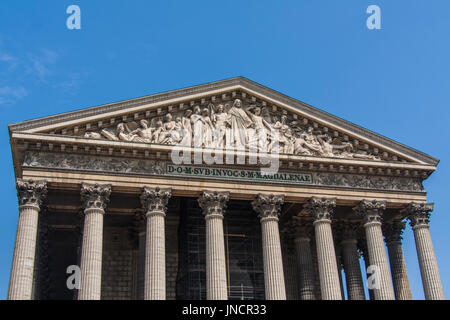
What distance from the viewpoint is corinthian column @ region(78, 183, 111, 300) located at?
2675 cm

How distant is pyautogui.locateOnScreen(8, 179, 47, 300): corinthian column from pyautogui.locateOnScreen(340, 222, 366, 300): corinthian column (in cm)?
1743

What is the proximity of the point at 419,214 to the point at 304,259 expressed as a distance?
6800 mm

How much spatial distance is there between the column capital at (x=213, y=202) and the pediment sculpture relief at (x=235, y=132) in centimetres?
255

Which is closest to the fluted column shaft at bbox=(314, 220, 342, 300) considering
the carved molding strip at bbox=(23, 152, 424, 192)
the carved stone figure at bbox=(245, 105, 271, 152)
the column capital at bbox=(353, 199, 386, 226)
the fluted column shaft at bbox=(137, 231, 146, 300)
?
the column capital at bbox=(353, 199, 386, 226)

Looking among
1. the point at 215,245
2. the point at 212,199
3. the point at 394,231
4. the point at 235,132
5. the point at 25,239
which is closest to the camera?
the point at 25,239

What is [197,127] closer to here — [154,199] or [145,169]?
[145,169]

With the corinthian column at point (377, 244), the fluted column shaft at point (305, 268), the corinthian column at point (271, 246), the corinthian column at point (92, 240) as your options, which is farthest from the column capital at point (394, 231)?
the corinthian column at point (92, 240)

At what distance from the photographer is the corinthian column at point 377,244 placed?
99.0 feet

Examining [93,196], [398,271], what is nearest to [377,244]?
[398,271]

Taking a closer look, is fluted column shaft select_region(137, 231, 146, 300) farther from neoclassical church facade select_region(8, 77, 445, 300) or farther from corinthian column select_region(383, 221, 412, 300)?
corinthian column select_region(383, 221, 412, 300)

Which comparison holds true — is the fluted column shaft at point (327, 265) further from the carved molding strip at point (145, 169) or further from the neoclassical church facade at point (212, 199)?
the carved molding strip at point (145, 169)

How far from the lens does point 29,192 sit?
2780cm
